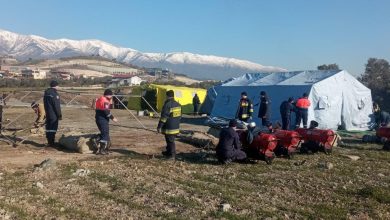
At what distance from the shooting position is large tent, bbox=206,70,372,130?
2323 cm

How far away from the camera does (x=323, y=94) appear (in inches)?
920

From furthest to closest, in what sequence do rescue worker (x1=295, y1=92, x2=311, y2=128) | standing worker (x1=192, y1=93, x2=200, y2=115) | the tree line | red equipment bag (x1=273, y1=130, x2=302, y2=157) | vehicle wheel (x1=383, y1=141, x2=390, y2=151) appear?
the tree line
standing worker (x1=192, y1=93, x2=200, y2=115)
rescue worker (x1=295, y1=92, x2=311, y2=128)
vehicle wheel (x1=383, y1=141, x2=390, y2=151)
red equipment bag (x1=273, y1=130, x2=302, y2=157)

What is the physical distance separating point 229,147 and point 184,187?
9.69 feet

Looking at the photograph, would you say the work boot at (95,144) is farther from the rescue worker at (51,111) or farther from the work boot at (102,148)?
the rescue worker at (51,111)

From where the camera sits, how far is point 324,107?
23266 mm

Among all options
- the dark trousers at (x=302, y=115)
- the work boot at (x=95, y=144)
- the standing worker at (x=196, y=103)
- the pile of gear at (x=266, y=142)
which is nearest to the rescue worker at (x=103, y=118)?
the work boot at (x=95, y=144)

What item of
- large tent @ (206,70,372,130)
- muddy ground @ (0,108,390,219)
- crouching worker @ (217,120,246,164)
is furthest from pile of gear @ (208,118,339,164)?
large tent @ (206,70,372,130)

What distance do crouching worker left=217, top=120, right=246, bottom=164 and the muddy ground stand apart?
25 centimetres

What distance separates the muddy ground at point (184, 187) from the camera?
7.89 m

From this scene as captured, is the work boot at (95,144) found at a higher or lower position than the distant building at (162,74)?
lower

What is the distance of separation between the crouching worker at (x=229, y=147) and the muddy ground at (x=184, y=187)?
0.25 m

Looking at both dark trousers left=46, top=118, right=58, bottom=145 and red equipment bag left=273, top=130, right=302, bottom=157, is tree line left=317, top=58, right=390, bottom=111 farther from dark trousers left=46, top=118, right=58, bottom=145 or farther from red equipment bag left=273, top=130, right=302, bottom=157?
dark trousers left=46, top=118, right=58, bottom=145

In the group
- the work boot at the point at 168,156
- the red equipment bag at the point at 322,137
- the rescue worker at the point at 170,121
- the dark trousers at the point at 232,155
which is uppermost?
the rescue worker at the point at 170,121

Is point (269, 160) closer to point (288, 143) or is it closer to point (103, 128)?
point (288, 143)
